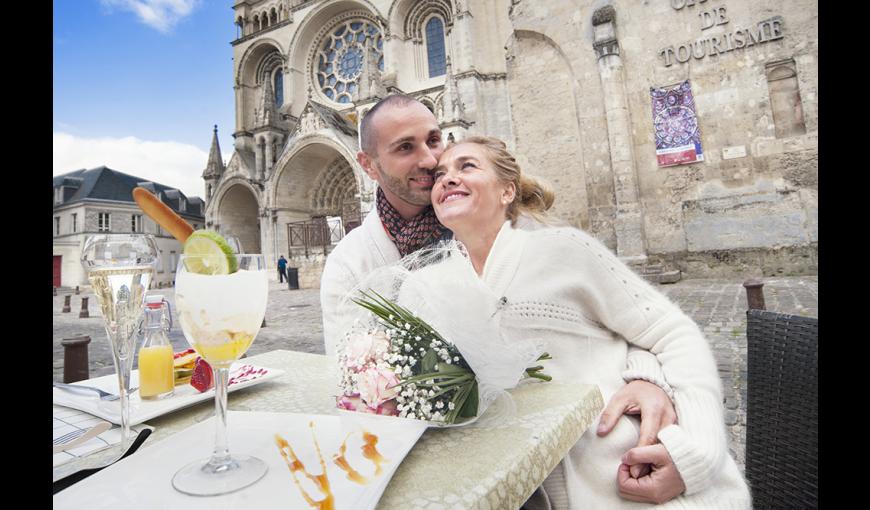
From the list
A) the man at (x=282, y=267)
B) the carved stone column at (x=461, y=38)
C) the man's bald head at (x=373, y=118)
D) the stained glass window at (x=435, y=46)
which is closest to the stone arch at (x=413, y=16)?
the stained glass window at (x=435, y=46)

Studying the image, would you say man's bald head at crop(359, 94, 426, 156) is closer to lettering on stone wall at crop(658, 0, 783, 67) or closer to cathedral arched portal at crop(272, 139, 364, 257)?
lettering on stone wall at crop(658, 0, 783, 67)

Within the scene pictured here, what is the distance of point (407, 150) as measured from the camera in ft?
6.25

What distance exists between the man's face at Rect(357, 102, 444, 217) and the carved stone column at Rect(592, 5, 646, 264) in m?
8.76

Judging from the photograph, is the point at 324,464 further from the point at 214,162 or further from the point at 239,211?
the point at 214,162

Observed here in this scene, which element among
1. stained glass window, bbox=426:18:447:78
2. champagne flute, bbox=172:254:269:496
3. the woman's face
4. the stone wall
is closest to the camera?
champagne flute, bbox=172:254:269:496

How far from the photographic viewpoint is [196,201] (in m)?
38.6

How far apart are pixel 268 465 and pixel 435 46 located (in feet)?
65.3

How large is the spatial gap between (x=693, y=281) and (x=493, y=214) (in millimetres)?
9079

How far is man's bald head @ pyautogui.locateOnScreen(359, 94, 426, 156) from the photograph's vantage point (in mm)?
1994

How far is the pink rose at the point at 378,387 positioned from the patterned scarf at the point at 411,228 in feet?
4.04

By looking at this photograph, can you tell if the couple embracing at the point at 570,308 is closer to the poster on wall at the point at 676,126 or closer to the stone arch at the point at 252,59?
the poster on wall at the point at 676,126

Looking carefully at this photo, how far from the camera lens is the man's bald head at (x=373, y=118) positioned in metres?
1.99

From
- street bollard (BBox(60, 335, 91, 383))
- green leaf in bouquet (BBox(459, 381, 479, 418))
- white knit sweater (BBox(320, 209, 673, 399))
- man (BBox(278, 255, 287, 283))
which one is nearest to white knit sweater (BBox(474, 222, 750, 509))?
green leaf in bouquet (BBox(459, 381, 479, 418))

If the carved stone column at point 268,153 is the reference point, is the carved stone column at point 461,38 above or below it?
above
